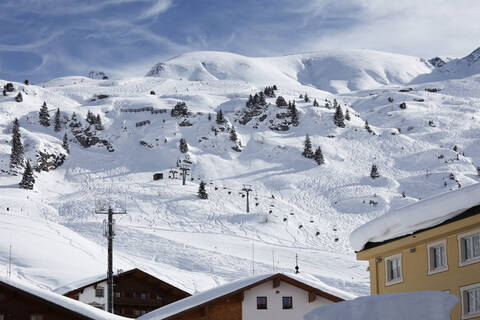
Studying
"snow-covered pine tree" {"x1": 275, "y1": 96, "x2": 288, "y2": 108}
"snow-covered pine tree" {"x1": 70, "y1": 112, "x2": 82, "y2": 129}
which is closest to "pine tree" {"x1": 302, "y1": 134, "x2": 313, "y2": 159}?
"snow-covered pine tree" {"x1": 275, "y1": 96, "x2": 288, "y2": 108}

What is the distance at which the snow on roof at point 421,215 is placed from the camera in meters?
17.9

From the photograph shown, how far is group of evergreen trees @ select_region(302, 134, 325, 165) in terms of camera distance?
372ft

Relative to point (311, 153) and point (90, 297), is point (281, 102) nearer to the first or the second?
point (311, 153)

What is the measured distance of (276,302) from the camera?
29.0 m

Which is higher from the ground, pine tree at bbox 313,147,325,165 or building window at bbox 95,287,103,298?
pine tree at bbox 313,147,325,165

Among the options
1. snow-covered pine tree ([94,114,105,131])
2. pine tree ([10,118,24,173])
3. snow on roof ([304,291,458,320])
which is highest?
snow-covered pine tree ([94,114,105,131])

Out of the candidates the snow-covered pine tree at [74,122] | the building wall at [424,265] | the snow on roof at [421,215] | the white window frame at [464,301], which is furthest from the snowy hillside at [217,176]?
the white window frame at [464,301]

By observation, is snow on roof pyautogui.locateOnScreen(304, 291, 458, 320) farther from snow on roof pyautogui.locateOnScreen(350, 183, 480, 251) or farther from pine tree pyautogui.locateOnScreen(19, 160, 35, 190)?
pine tree pyautogui.locateOnScreen(19, 160, 35, 190)

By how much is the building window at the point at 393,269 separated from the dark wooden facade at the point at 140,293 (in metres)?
21.1

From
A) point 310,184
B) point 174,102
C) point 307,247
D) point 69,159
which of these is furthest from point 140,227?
point 174,102

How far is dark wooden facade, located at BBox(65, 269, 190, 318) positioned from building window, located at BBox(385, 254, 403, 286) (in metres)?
21.1

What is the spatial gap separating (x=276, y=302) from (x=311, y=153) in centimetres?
8744

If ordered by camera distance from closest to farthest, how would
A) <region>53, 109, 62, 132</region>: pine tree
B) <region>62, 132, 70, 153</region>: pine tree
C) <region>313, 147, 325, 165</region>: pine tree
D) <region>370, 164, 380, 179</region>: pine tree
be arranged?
<region>370, 164, 380, 179</region>: pine tree → <region>313, 147, 325, 165</region>: pine tree → <region>62, 132, 70, 153</region>: pine tree → <region>53, 109, 62, 132</region>: pine tree

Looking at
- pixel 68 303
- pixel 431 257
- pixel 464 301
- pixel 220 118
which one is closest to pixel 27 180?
pixel 220 118
